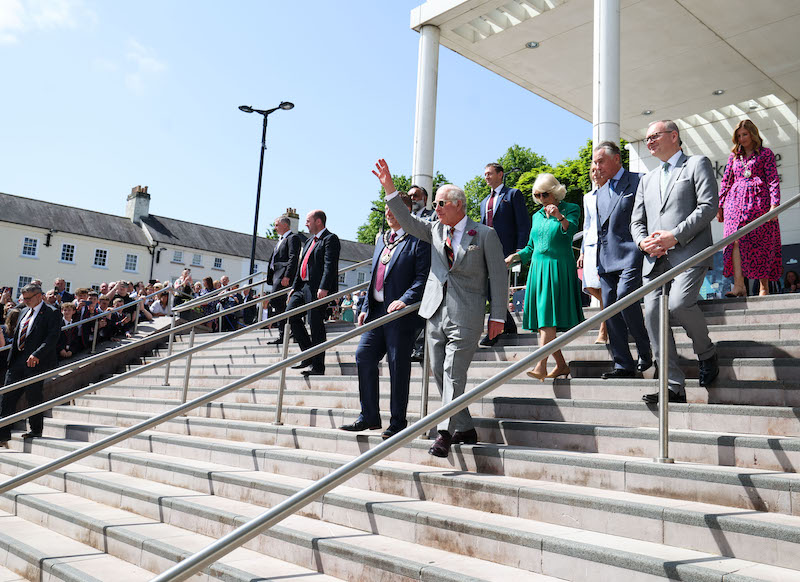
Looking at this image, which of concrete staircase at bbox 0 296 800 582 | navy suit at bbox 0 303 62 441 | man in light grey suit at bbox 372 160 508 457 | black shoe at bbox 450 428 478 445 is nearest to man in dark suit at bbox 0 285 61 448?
navy suit at bbox 0 303 62 441

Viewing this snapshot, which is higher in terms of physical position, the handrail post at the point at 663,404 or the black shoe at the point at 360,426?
the handrail post at the point at 663,404

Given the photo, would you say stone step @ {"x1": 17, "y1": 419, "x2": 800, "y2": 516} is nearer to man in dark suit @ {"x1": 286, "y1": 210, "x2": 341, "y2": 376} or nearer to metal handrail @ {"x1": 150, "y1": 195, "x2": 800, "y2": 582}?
metal handrail @ {"x1": 150, "y1": 195, "x2": 800, "y2": 582}

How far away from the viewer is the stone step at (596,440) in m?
3.46

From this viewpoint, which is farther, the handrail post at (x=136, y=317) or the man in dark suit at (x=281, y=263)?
the handrail post at (x=136, y=317)

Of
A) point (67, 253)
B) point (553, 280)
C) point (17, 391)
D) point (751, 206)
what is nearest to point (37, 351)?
point (17, 391)

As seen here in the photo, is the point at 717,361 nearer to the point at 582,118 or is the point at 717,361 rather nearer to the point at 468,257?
the point at 468,257

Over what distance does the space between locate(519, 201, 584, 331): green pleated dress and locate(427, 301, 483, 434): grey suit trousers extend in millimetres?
1108

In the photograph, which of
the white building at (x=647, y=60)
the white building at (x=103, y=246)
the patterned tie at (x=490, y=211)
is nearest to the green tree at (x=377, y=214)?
the white building at (x=103, y=246)

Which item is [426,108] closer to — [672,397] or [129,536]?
[672,397]

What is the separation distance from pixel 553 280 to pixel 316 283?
342cm

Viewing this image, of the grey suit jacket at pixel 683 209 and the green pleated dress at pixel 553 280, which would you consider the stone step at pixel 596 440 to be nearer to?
the green pleated dress at pixel 553 280

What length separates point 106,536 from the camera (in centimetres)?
447

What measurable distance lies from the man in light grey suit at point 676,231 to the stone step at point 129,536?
2639mm

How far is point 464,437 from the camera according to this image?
4.52 meters
